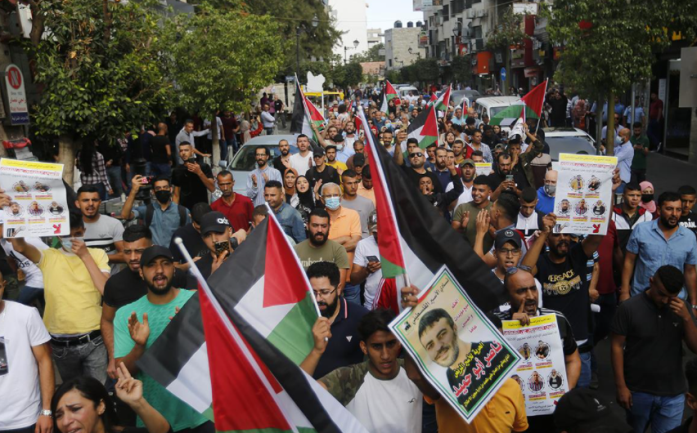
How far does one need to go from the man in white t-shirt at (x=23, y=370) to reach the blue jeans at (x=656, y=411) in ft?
12.8

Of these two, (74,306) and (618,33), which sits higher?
(618,33)

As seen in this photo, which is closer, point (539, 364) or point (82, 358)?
point (539, 364)

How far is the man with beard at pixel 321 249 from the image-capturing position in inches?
259

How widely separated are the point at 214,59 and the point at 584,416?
15.2 metres

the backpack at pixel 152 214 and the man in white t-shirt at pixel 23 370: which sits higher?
the backpack at pixel 152 214

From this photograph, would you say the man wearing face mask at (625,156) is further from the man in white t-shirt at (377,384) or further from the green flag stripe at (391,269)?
the man in white t-shirt at (377,384)

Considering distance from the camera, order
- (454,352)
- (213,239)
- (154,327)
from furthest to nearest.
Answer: (213,239) → (154,327) → (454,352)

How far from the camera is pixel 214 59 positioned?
1766cm

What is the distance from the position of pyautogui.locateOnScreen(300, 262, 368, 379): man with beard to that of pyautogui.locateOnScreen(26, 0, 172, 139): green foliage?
723 cm

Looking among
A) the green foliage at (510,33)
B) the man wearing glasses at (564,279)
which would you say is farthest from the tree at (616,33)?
the green foliage at (510,33)

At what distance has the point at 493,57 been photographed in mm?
53312

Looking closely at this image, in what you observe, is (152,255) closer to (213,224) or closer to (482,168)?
(213,224)

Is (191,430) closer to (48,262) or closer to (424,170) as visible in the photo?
(48,262)

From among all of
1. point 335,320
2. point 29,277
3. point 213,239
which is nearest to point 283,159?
point 29,277
